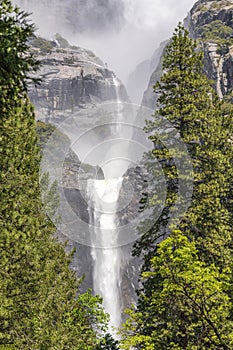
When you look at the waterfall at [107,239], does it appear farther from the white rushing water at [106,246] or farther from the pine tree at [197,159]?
the pine tree at [197,159]

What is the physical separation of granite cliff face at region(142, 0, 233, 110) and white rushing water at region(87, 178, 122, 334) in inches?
742

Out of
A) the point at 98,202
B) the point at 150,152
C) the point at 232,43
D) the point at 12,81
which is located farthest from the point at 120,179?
the point at 12,81

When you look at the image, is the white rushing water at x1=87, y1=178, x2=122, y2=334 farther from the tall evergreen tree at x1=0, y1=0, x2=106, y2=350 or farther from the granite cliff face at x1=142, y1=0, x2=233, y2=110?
the tall evergreen tree at x1=0, y1=0, x2=106, y2=350

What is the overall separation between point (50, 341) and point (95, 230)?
43.6 m

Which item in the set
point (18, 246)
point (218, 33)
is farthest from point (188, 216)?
point (218, 33)

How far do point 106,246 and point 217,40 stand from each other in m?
46.0

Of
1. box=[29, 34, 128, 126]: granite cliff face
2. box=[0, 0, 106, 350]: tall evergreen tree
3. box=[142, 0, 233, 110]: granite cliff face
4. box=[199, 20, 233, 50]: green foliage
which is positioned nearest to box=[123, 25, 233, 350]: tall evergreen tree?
box=[0, 0, 106, 350]: tall evergreen tree

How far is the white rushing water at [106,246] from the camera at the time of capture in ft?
161

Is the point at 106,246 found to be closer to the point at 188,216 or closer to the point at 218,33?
the point at 188,216

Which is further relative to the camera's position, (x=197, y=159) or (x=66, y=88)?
(x=66, y=88)

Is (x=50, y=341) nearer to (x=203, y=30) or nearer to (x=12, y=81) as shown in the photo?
(x=12, y=81)

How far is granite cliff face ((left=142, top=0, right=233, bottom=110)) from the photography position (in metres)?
56.7

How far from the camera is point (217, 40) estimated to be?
68250mm

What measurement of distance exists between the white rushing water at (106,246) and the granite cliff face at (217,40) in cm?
1886
